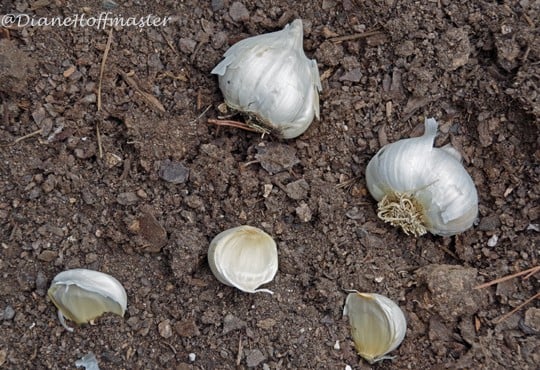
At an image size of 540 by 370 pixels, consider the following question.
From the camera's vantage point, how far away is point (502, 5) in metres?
1.83

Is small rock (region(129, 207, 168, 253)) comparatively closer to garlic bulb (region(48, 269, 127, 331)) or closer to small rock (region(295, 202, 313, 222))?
garlic bulb (region(48, 269, 127, 331))

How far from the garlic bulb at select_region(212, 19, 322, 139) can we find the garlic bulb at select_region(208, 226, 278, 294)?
30 centimetres

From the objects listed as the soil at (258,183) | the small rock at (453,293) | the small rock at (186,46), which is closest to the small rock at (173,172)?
the soil at (258,183)

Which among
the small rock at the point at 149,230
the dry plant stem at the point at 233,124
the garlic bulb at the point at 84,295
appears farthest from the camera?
the dry plant stem at the point at 233,124

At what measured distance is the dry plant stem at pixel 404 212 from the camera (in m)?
1.74

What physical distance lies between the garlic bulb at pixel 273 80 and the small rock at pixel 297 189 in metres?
0.14

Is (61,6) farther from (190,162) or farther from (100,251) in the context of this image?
(100,251)

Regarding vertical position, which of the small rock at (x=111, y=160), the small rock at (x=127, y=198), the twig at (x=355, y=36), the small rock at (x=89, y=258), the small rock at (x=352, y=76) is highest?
the twig at (x=355, y=36)

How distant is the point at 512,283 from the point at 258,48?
0.92 metres

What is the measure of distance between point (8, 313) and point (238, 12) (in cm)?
100

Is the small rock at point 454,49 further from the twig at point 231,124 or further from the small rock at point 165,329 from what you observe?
the small rock at point 165,329

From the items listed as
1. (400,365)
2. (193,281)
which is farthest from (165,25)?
(400,365)

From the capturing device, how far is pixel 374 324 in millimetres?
1689

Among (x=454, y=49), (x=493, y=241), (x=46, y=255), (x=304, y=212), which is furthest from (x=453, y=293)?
(x=46, y=255)
